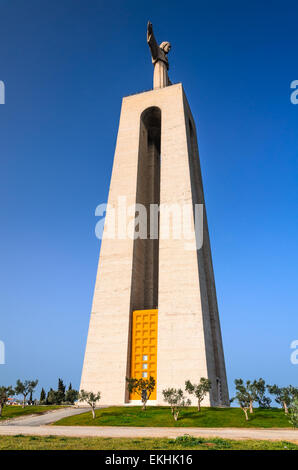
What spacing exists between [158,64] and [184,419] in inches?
1884

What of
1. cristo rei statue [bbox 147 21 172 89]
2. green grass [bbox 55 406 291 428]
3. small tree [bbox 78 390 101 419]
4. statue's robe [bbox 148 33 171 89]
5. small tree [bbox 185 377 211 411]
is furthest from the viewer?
statue's robe [bbox 148 33 171 89]

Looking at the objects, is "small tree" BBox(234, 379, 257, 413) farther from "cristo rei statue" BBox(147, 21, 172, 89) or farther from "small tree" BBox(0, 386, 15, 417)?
"cristo rei statue" BBox(147, 21, 172, 89)

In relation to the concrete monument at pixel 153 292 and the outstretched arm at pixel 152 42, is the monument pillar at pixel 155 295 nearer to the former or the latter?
the concrete monument at pixel 153 292

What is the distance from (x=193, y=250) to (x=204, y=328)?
7.35m

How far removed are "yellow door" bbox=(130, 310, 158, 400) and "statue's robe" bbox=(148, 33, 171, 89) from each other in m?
33.4

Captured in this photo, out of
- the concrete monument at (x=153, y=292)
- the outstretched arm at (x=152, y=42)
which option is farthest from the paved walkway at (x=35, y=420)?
the outstretched arm at (x=152, y=42)

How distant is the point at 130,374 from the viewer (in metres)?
33.1

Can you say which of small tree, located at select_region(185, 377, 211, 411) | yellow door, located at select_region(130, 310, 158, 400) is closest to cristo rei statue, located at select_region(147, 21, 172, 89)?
yellow door, located at select_region(130, 310, 158, 400)

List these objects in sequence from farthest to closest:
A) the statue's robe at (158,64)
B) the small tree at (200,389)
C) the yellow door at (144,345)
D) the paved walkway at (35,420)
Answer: the statue's robe at (158,64) < the yellow door at (144,345) < the small tree at (200,389) < the paved walkway at (35,420)

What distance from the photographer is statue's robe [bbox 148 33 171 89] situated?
169ft

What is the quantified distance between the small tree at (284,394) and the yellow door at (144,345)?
10089 mm

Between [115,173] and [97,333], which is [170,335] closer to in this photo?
[97,333]

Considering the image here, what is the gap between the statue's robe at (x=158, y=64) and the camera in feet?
169
